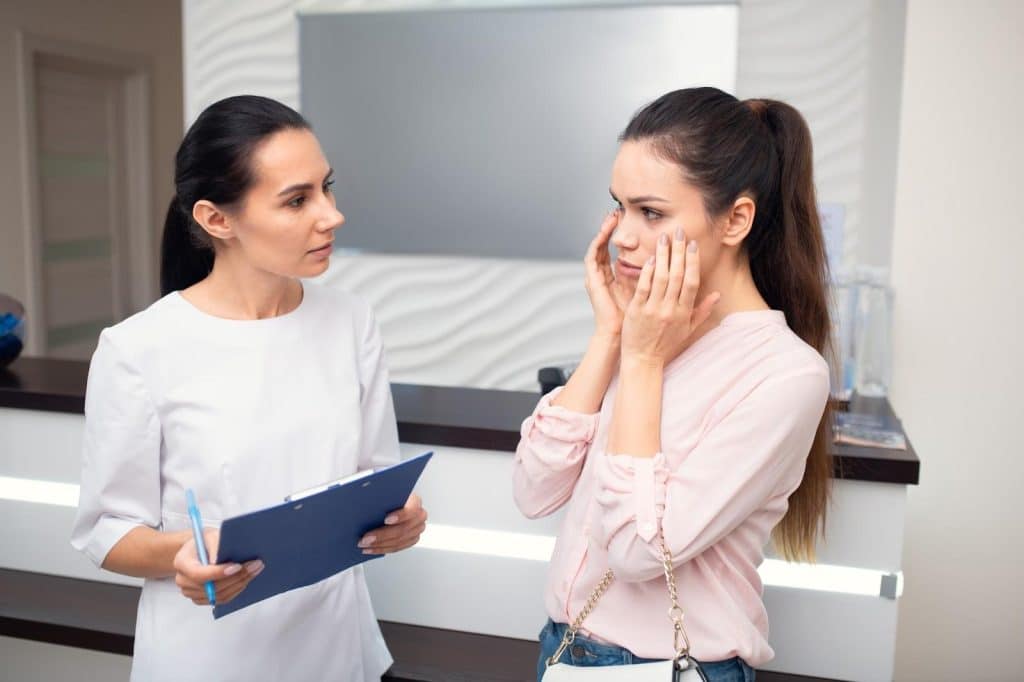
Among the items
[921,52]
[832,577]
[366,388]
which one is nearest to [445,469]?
[366,388]

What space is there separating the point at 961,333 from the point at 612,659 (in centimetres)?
169

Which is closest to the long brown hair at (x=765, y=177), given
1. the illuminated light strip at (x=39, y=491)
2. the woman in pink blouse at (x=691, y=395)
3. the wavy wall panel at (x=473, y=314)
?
the woman in pink blouse at (x=691, y=395)

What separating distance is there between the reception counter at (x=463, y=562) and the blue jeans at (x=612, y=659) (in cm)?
52

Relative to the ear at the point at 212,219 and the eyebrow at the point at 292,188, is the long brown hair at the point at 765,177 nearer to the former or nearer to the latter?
the eyebrow at the point at 292,188

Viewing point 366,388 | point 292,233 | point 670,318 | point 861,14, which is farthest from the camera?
point 861,14

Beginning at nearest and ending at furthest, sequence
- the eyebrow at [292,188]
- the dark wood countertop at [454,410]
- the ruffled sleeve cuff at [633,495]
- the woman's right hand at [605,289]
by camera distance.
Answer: the ruffled sleeve cuff at [633,495] → the woman's right hand at [605,289] → the eyebrow at [292,188] → the dark wood countertop at [454,410]

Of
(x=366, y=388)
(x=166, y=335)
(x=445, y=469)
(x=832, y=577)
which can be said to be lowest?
(x=832, y=577)

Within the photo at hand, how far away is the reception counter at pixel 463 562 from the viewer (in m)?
1.80

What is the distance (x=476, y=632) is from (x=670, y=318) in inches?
40.9

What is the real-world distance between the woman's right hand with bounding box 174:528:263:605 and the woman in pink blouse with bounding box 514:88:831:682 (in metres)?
0.44

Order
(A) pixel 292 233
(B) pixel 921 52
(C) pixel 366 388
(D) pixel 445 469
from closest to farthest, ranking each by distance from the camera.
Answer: (A) pixel 292 233 → (C) pixel 366 388 → (D) pixel 445 469 → (B) pixel 921 52

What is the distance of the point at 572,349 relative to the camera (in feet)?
13.2

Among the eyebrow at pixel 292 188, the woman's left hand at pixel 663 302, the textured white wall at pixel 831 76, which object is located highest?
the textured white wall at pixel 831 76

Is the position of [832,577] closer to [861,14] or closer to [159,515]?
[159,515]
